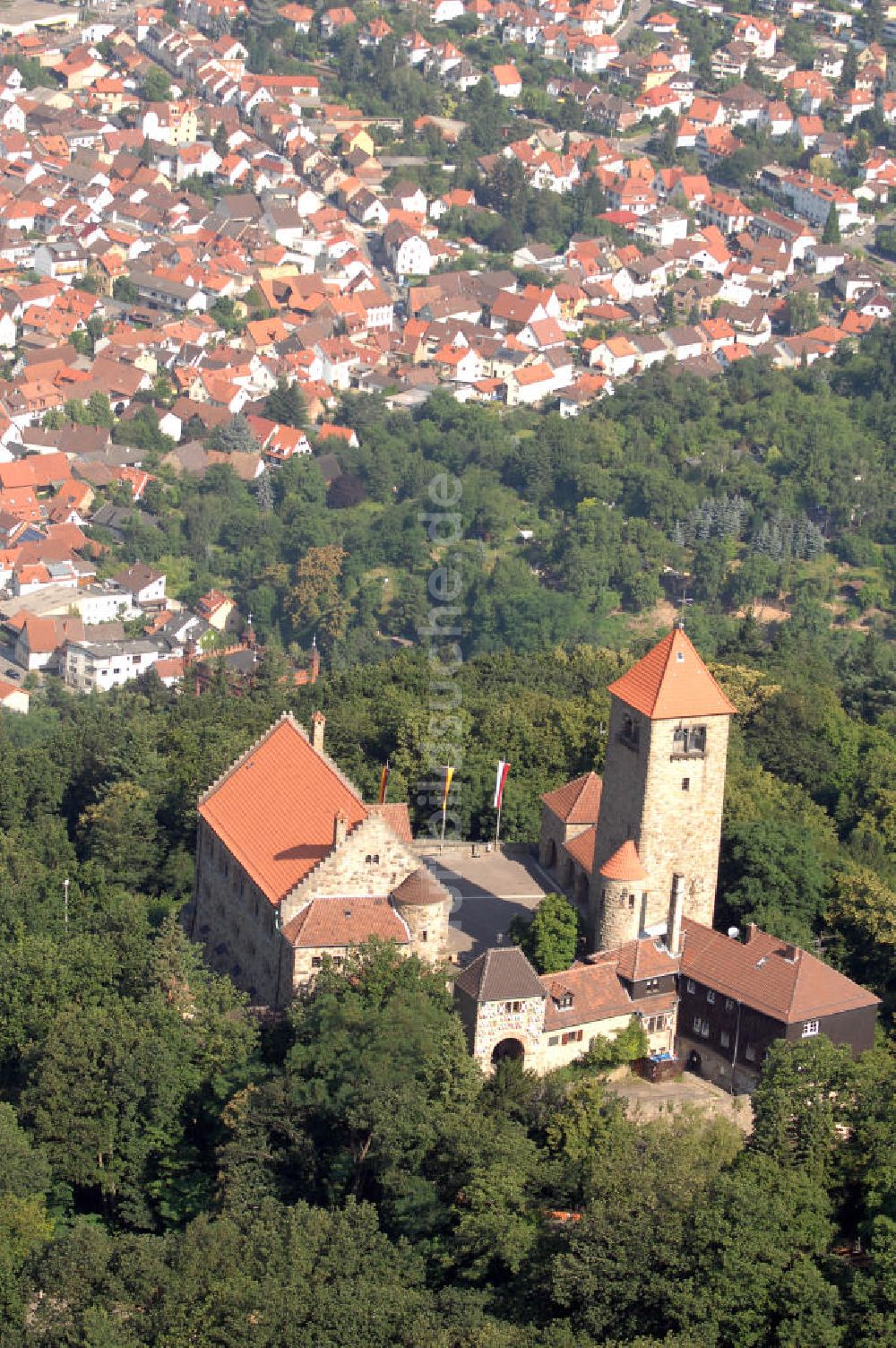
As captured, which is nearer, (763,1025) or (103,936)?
(763,1025)

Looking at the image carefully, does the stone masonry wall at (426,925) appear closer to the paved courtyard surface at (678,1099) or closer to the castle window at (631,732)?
the paved courtyard surface at (678,1099)

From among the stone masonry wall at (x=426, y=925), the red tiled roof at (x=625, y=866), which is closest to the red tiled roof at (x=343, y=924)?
the stone masonry wall at (x=426, y=925)

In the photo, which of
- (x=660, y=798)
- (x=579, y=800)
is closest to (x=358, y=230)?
(x=579, y=800)

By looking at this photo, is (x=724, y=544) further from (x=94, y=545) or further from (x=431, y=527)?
(x=94, y=545)

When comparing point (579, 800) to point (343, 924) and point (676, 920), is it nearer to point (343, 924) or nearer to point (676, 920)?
point (676, 920)

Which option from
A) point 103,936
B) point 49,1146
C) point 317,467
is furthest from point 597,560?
point 49,1146

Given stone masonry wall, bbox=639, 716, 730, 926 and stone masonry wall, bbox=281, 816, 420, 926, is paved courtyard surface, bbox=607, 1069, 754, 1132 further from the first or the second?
stone masonry wall, bbox=281, 816, 420, 926
